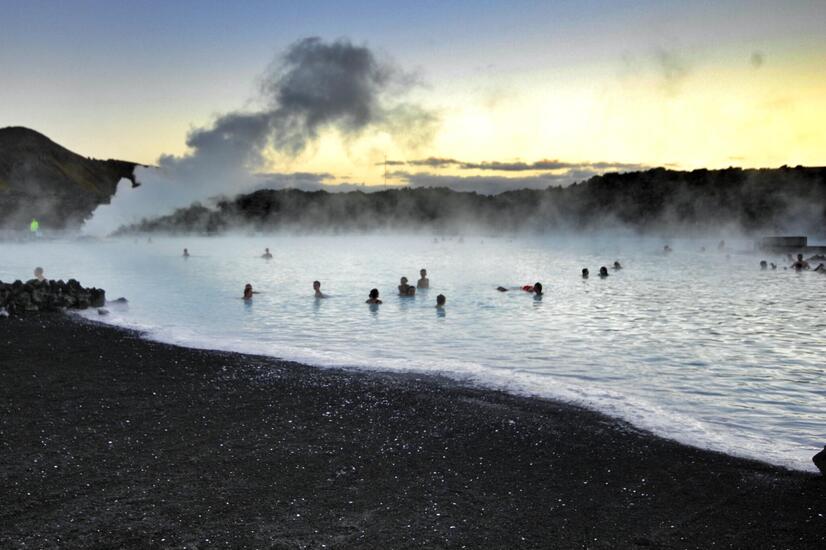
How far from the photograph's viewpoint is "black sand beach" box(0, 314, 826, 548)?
16.8 feet

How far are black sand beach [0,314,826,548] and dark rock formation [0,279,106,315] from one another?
10.9 meters

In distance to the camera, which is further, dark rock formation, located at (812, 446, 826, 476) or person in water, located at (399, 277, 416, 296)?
person in water, located at (399, 277, 416, 296)

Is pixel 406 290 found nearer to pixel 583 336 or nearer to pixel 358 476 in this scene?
pixel 583 336

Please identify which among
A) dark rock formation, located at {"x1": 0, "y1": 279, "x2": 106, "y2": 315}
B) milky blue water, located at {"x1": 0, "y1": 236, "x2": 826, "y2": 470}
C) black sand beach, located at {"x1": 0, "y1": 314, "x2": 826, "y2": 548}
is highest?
dark rock formation, located at {"x1": 0, "y1": 279, "x2": 106, "y2": 315}

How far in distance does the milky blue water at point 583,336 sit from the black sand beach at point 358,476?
5.51ft

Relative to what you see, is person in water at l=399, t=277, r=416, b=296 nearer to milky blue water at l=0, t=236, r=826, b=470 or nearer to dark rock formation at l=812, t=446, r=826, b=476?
milky blue water at l=0, t=236, r=826, b=470

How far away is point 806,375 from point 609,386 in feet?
14.5

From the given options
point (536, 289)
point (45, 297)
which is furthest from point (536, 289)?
point (45, 297)

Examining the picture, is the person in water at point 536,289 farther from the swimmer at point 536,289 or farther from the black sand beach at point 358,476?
the black sand beach at point 358,476

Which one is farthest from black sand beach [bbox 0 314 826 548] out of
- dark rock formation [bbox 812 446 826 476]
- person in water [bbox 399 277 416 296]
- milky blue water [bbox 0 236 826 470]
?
person in water [bbox 399 277 416 296]

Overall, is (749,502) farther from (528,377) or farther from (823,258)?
(823,258)

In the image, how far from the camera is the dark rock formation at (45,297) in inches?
743

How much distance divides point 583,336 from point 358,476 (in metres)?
12.2

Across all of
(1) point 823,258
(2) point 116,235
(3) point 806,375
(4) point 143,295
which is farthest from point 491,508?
(2) point 116,235
